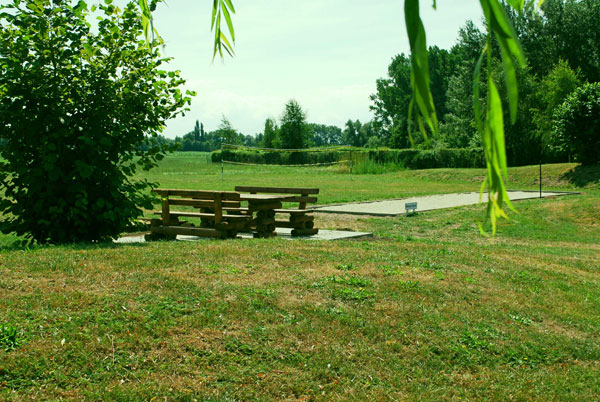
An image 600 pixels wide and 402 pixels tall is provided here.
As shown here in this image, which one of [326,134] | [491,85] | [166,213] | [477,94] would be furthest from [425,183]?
[326,134]

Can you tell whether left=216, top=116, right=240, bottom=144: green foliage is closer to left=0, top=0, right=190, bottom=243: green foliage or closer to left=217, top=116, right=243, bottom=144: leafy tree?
left=217, top=116, right=243, bottom=144: leafy tree

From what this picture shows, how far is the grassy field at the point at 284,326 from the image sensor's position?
159 inches

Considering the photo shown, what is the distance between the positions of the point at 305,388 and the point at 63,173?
15.9ft

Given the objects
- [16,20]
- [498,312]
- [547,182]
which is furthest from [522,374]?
[547,182]

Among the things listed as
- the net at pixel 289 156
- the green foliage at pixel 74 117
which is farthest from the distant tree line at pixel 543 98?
the green foliage at pixel 74 117

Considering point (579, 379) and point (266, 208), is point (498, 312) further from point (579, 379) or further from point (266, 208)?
point (266, 208)

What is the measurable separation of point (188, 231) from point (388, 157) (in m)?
33.6

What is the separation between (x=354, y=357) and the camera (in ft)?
15.0

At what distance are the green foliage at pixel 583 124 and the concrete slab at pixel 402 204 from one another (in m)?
5.68

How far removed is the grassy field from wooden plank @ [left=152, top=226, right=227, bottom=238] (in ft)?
6.35

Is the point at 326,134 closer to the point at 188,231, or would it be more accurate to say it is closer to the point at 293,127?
the point at 293,127

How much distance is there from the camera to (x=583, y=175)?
24.7m

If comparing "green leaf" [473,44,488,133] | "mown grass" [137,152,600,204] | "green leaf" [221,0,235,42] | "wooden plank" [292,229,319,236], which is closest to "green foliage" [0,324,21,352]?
"green leaf" [221,0,235,42]

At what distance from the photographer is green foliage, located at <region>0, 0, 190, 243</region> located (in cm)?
716
